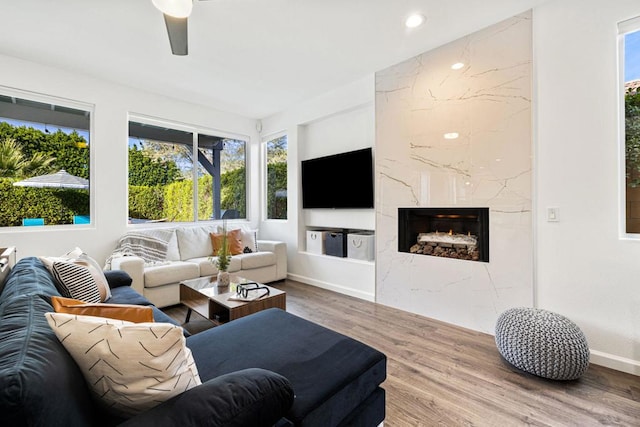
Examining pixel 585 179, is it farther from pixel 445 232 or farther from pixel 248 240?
pixel 248 240

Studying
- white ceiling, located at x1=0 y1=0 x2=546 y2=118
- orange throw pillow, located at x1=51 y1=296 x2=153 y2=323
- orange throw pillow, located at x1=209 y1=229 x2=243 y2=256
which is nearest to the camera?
orange throw pillow, located at x1=51 y1=296 x2=153 y2=323

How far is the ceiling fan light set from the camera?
1.64 m

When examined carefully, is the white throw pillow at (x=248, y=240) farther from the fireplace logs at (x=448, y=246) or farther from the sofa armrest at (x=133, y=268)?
the fireplace logs at (x=448, y=246)

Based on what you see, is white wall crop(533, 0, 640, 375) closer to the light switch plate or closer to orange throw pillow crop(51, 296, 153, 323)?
the light switch plate

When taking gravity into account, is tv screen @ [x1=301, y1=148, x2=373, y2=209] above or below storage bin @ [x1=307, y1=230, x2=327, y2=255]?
above

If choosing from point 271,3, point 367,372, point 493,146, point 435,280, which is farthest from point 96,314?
point 493,146

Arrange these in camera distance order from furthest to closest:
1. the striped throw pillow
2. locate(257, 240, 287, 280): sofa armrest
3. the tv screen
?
locate(257, 240, 287, 280): sofa armrest → the tv screen → the striped throw pillow

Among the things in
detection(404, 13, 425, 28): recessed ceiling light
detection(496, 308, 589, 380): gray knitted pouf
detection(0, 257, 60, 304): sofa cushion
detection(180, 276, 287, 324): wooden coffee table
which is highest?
detection(404, 13, 425, 28): recessed ceiling light

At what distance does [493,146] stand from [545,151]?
0.39 metres

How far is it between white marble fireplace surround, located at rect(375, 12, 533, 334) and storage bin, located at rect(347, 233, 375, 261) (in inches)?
9.3

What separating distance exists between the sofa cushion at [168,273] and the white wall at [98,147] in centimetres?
95

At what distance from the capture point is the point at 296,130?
4.57 metres

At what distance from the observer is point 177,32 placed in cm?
194

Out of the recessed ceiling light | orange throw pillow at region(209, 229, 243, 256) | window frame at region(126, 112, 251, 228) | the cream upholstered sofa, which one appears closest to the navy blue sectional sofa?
the cream upholstered sofa
